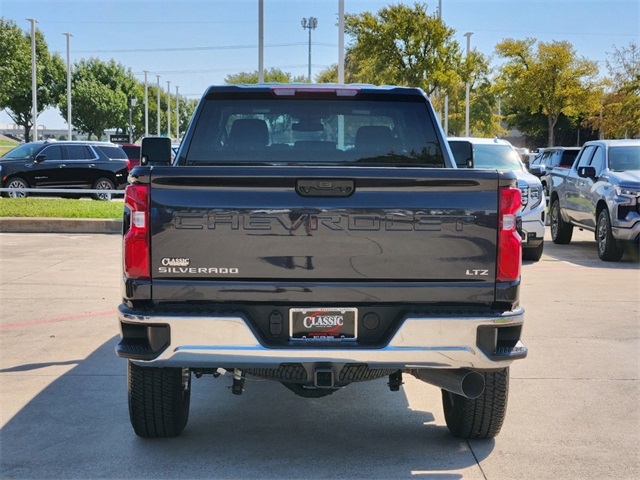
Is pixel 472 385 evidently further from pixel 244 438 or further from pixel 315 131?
pixel 315 131

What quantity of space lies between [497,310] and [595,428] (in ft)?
4.87

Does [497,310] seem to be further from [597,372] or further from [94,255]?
[94,255]

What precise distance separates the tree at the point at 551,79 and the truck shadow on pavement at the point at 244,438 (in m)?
48.2

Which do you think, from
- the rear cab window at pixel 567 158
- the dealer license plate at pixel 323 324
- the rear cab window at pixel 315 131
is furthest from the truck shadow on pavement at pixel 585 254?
the dealer license plate at pixel 323 324

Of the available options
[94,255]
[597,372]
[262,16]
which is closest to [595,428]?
[597,372]

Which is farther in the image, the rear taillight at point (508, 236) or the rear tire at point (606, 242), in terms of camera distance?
the rear tire at point (606, 242)

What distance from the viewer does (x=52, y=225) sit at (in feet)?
58.4

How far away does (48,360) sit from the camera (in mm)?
6910

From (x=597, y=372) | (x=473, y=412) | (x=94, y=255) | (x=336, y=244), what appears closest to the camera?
(x=336, y=244)

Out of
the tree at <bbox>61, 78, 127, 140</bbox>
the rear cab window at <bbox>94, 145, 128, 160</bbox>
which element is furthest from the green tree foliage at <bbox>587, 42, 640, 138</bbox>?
the tree at <bbox>61, 78, 127, 140</bbox>

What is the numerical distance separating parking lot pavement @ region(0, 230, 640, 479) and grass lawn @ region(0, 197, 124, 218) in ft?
34.1

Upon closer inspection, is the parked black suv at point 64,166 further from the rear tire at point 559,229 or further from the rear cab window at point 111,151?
the rear tire at point 559,229

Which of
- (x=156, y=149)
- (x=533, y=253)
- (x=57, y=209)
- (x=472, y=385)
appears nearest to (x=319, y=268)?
(x=472, y=385)

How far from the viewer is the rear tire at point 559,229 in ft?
52.9
